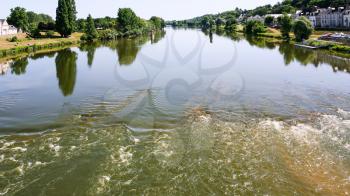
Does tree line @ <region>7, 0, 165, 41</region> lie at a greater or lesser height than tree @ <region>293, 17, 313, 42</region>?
greater

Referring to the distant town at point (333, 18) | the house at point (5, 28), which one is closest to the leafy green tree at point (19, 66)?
the house at point (5, 28)

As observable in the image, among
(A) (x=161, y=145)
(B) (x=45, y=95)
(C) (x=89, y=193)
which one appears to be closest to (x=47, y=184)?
(C) (x=89, y=193)

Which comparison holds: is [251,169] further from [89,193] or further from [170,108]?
[170,108]

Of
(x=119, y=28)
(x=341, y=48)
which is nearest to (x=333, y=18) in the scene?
(x=341, y=48)

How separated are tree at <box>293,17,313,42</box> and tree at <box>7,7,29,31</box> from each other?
72.4m

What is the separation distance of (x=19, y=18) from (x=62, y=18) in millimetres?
15461

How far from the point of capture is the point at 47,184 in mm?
12016

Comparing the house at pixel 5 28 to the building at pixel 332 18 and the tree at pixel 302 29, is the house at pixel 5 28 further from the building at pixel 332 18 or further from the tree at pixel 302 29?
the building at pixel 332 18

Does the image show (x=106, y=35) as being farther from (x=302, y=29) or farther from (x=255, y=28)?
(x=302, y=29)

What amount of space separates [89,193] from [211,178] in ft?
15.0

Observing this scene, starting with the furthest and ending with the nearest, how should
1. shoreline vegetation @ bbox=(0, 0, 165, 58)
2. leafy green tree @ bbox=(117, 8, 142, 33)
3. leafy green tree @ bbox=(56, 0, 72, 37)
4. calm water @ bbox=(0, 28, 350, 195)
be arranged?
leafy green tree @ bbox=(117, 8, 142, 33) → leafy green tree @ bbox=(56, 0, 72, 37) → shoreline vegetation @ bbox=(0, 0, 165, 58) → calm water @ bbox=(0, 28, 350, 195)

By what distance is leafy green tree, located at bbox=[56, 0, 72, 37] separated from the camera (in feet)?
275

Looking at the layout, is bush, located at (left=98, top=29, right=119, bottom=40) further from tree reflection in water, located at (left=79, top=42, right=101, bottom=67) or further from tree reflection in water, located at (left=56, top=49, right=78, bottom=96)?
tree reflection in water, located at (left=56, top=49, right=78, bottom=96)

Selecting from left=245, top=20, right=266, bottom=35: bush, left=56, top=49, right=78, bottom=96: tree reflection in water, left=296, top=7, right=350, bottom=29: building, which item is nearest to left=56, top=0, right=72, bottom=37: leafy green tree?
left=56, top=49, right=78, bottom=96: tree reflection in water
